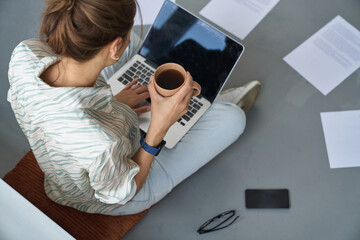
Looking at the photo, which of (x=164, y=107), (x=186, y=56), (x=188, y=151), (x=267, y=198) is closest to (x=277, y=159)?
(x=267, y=198)

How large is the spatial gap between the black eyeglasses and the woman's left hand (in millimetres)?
516

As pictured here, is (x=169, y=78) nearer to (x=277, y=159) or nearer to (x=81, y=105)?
(x=81, y=105)

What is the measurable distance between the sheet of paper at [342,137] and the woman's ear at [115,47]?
101cm

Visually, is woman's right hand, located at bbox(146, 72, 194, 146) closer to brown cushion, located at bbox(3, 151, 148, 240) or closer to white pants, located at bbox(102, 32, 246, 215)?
white pants, located at bbox(102, 32, 246, 215)

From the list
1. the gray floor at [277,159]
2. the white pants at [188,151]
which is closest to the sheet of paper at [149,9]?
the gray floor at [277,159]

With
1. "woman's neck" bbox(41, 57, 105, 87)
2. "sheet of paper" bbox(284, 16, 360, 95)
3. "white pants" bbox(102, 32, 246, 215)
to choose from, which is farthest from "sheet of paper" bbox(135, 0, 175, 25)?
"woman's neck" bbox(41, 57, 105, 87)

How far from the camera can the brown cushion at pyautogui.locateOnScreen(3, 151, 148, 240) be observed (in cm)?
106

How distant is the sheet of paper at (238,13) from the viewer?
5.32 feet

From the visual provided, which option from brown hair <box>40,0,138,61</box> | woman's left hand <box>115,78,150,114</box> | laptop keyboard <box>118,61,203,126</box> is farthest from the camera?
laptop keyboard <box>118,61,203,126</box>

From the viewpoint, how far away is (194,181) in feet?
4.65

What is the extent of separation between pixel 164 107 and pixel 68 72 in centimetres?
27

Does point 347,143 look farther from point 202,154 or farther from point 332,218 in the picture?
point 202,154

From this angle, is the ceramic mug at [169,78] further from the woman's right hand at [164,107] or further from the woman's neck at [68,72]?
the woman's neck at [68,72]

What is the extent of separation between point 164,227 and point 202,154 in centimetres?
36
